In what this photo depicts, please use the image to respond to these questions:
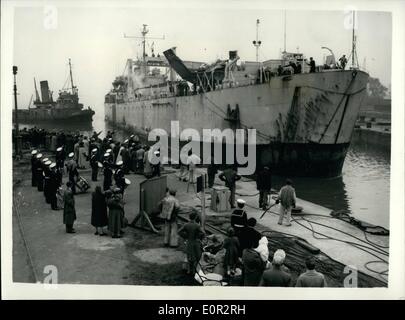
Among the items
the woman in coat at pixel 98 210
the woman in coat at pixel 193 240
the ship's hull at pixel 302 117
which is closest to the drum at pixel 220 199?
Answer: the woman in coat at pixel 98 210

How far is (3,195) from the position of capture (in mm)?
7840

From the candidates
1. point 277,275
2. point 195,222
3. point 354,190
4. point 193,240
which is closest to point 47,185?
point 195,222

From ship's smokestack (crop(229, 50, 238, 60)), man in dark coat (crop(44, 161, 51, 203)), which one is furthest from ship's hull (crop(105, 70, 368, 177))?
man in dark coat (crop(44, 161, 51, 203))

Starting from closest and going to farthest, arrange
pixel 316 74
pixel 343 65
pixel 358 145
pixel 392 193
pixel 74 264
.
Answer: pixel 74 264, pixel 392 193, pixel 343 65, pixel 316 74, pixel 358 145

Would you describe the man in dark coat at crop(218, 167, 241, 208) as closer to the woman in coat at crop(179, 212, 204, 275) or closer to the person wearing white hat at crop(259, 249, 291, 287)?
the woman in coat at crop(179, 212, 204, 275)

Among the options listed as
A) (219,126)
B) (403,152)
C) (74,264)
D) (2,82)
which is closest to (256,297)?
(74,264)

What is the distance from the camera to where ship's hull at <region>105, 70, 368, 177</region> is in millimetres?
17891

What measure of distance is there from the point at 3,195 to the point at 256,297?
5.32 metres

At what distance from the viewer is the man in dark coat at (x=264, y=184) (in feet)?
34.9

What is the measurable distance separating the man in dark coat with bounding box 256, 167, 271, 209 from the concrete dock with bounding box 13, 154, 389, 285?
0.87 ft

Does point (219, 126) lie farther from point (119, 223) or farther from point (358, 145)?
point (358, 145)

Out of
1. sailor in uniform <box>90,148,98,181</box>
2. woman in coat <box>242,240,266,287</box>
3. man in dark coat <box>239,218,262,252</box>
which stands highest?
sailor in uniform <box>90,148,98,181</box>

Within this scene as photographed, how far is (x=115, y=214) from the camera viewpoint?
8.59 metres

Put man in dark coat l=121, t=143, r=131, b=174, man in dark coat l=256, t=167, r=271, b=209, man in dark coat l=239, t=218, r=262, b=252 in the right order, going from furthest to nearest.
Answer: man in dark coat l=121, t=143, r=131, b=174 < man in dark coat l=256, t=167, r=271, b=209 < man in dark coat l=239, t=218, r=262, b=252
